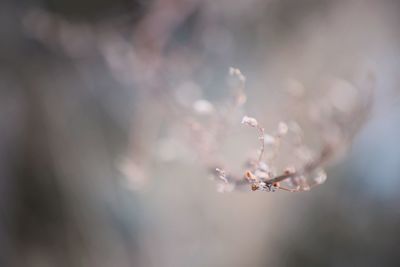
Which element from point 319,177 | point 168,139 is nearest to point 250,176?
point 319,177

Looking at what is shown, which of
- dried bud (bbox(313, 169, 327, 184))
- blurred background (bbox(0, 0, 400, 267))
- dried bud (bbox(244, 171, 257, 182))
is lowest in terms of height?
dried bud (bbox(244, 171, 257, 182))

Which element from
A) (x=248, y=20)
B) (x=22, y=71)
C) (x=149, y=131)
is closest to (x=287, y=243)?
(x=149, y=131)

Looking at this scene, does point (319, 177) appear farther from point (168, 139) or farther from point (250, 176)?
point (168, 139)

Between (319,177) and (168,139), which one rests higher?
(168,139)

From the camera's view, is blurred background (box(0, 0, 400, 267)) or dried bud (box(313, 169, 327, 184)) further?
blurred background (box(0, 0, 400, 267))

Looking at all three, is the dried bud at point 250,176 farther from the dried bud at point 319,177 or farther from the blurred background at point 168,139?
the blurred background at point 168,139

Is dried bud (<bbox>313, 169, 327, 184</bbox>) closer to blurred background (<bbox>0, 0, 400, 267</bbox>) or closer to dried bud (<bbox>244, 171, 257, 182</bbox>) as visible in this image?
dried bud (<bbox>244, 171, 257, 182</bbox>)

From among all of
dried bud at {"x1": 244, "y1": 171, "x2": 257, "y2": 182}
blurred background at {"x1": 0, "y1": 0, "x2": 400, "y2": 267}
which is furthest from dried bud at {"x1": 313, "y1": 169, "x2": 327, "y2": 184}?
blurred background at {"x1": 0, "y1": 0, "x2": 400, "y2": 267}

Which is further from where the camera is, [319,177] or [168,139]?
[168,139]

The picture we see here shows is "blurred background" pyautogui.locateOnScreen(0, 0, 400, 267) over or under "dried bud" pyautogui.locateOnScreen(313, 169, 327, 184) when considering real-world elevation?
over
